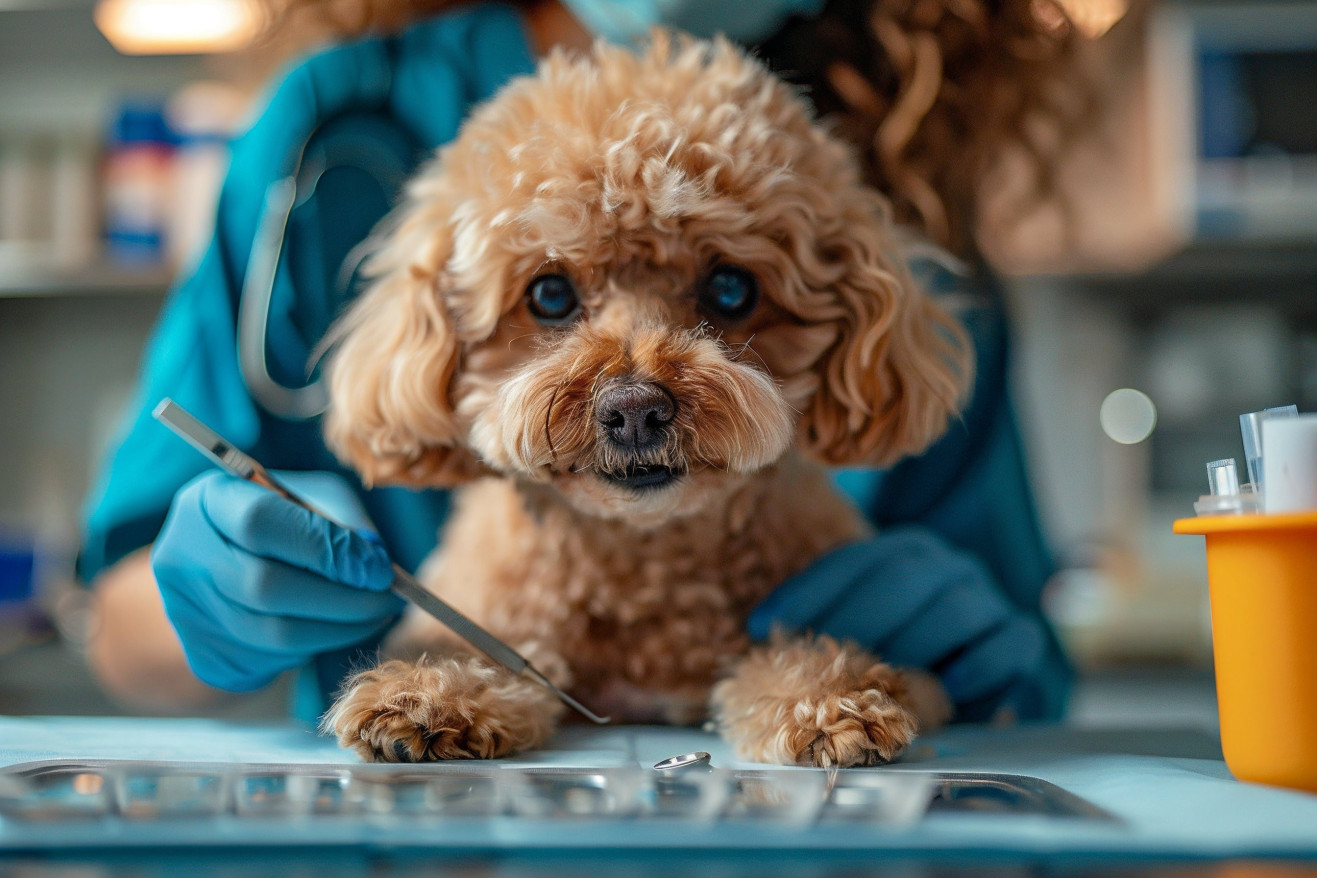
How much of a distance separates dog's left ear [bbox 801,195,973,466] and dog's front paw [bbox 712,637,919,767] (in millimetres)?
185

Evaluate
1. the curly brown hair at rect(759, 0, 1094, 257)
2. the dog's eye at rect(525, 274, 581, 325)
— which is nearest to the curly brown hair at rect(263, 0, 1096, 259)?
Result: the curly brown hair at rect(759, 0, 1094, 257)

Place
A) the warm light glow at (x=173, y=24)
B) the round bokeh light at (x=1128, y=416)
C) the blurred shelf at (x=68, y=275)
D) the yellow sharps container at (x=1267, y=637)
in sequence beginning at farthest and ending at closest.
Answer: the round bokeh light at (x=1128, y=416), the blurred shelf at (x=68, y=275), the warm light glow at (x=173, y=24), the yellow sharps container at (x=1267, y=637)

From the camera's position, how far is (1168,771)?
0.65 m

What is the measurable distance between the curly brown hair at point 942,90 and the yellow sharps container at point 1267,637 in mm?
777

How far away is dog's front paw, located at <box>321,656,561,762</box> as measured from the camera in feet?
2.26

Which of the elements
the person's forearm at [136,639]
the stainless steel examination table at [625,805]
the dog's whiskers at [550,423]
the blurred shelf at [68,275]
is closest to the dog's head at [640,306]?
the dog's whiskers at [550,423]

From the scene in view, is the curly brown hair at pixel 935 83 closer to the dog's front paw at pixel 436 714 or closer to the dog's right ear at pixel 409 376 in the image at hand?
the dog's right ear at pixel 409 376

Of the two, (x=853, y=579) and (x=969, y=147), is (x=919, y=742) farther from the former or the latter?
(x=969, y=147)

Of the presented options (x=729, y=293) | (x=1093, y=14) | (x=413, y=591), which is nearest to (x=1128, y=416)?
(x=1093, y=14)

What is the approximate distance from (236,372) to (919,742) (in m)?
0.94

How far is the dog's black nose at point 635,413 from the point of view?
0.73 metres

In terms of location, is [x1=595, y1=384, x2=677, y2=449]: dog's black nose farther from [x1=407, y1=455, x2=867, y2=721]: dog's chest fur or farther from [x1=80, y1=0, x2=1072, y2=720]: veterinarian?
[x1=80, y1=0, x2=1072, y2=720]: veterinarian

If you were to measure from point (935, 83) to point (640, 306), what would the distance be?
0.68 metres

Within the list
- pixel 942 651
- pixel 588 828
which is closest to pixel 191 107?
pixel 942 651
